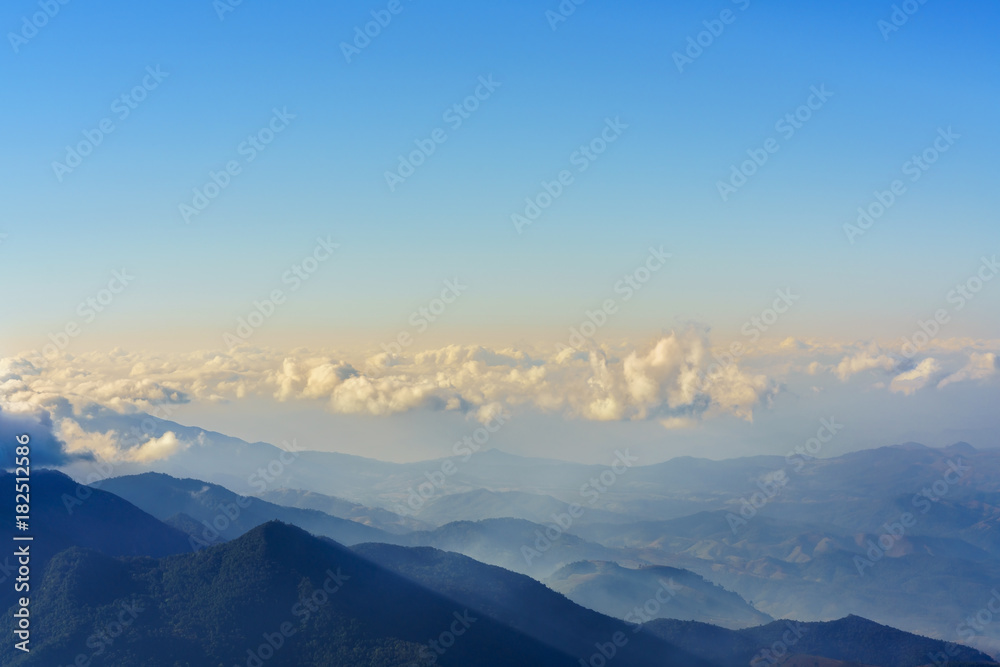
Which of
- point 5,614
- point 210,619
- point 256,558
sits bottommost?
point 5,614

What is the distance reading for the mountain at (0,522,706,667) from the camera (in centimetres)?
15225

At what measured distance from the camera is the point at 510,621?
19825 centimetres

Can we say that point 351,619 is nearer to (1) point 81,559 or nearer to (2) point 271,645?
(2) point 271,645

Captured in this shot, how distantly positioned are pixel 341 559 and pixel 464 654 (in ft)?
133

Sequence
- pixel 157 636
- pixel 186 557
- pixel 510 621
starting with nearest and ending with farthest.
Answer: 1. pixel 157 636
2. pixel 186 557
3. pixel 510 621

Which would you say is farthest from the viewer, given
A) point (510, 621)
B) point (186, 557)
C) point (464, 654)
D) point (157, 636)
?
point (510, 621)

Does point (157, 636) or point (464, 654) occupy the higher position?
point (464, 654)

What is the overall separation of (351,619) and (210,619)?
29091 millimetres

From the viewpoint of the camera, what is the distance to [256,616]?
162m

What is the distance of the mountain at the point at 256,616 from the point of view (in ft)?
500

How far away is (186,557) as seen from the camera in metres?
181

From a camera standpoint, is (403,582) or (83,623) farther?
(403,582)

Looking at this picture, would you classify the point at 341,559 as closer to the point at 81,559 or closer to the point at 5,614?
the point at 81,559

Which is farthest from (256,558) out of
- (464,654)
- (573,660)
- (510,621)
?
(573,660)
